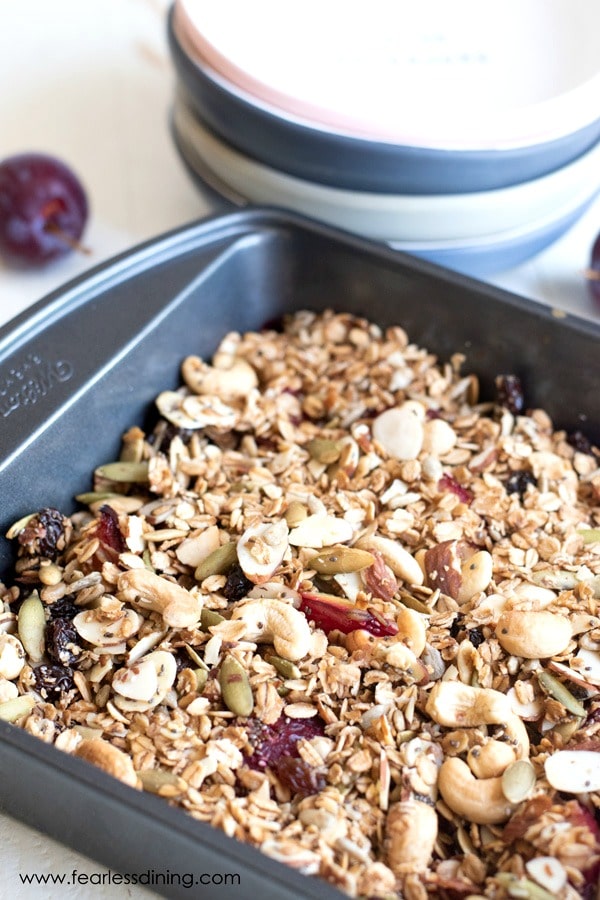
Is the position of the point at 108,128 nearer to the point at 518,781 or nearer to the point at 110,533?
the point at 110,533

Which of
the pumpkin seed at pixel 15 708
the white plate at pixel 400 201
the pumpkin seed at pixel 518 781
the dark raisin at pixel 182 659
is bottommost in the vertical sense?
the pumpkin seed at pixel 15 708

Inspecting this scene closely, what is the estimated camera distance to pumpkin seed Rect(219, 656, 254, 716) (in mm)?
649

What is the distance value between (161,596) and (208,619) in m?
0.04

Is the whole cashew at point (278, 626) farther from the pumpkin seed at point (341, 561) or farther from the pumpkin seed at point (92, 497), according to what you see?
the pumpkin seed at point (92, 497)

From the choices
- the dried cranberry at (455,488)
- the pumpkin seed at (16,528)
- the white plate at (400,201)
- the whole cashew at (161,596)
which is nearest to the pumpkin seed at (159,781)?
the whole cashew at (161,596)

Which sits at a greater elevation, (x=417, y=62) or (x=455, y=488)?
(x=417, y=62)

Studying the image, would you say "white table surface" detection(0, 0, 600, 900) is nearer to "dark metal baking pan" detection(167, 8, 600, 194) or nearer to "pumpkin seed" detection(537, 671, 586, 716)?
"dark metal baking pan" detection(167, 8, 600, 194)

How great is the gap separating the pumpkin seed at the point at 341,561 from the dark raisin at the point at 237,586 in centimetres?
5

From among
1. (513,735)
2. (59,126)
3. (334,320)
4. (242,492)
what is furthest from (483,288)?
(59,126)

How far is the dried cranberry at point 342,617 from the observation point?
0.69m

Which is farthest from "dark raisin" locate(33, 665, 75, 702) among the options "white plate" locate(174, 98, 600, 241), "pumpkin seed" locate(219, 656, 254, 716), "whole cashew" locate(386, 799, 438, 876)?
"white plate" locate(174, 98, 600, 241)

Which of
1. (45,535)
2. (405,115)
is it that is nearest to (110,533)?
(45,535)

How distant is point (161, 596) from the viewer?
27.3 inches

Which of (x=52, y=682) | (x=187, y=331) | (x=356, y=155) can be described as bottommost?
(x=52, y=682)
